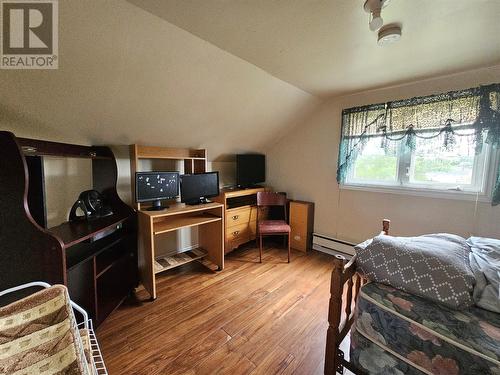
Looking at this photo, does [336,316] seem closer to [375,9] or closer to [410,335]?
[410,335]

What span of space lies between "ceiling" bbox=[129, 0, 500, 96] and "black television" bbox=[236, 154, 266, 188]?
139 cm

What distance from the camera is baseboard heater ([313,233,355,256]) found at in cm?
279

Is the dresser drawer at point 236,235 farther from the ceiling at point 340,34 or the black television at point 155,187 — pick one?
the ceiling at point 340,34

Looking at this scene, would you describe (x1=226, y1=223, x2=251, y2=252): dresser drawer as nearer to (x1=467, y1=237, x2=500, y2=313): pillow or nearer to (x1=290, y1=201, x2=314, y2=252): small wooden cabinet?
(x1=290, y1=201, x2=314, y2=252): small wooden cabinet

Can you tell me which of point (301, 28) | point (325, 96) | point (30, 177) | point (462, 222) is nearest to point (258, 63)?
point (301, 28)

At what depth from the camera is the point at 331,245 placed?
293 cm

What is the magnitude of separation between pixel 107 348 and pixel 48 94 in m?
1.76

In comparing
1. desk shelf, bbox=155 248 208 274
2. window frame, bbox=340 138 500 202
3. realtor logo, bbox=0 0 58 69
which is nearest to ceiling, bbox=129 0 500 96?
realtor logo, bbox=0 0 58 69

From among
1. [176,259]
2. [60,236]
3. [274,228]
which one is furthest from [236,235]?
[60,236]

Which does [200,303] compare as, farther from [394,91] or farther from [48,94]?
[394,91]

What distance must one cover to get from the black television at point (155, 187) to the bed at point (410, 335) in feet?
5.73

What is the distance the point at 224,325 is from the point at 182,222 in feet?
3.46

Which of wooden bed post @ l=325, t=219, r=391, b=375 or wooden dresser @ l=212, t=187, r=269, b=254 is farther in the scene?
wooden dresser @ l=212, t=187, r=269, b=254

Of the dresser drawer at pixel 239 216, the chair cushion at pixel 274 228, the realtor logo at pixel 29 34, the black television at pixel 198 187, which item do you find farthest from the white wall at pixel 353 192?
the realtor logo at pixel 29 34
